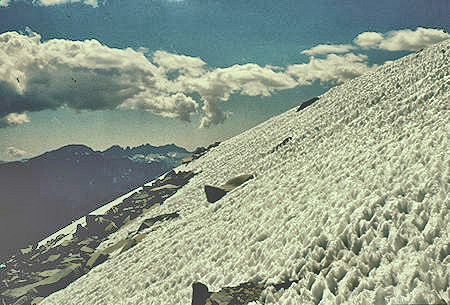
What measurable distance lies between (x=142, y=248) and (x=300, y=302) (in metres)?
10.5

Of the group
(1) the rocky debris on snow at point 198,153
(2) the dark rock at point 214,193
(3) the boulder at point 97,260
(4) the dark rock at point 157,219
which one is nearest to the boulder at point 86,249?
(3) the boulder at point 97,260

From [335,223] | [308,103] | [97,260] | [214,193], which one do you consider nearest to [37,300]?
[97,260]

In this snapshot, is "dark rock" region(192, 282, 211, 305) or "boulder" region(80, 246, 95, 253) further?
"boulder" region(80, 246, 95, 253)

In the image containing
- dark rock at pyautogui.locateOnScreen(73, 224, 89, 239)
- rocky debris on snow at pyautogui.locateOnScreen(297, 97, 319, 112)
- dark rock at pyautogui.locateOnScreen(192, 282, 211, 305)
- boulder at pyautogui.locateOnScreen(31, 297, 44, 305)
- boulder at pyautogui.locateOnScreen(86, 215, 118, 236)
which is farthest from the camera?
rocky debris on snow at pyautogui.locateOnScreen(297, 97, 319, 112)

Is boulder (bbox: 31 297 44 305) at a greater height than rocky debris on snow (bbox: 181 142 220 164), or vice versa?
rocky debris on snow (bbox: 181 142 220 164)

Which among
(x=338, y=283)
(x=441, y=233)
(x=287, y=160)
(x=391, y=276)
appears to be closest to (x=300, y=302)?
(x=338, y=283)

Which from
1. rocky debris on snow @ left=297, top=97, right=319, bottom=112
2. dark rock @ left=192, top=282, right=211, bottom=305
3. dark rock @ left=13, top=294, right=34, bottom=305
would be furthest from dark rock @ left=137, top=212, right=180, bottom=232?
rocky debris on snow @ left=297, top=97, right=319, bottom=112

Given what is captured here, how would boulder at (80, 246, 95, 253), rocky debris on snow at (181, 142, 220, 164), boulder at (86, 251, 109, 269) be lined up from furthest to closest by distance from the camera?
rocky debris on snow at (181, 142, 220, 164)
boulder at (80, 246, 95, 253)
boulder at (86, 251, 109, 269)

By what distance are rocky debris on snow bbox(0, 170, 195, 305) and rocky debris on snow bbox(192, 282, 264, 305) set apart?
31.1 feet

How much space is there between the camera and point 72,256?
21953mm

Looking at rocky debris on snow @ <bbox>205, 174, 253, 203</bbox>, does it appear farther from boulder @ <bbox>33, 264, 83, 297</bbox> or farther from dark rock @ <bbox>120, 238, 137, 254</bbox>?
boulder @ <bbox>33, 264, 83, 297</bbox>

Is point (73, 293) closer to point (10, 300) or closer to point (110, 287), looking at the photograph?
point (110, 287)

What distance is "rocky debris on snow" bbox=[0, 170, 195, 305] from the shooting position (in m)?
18.2

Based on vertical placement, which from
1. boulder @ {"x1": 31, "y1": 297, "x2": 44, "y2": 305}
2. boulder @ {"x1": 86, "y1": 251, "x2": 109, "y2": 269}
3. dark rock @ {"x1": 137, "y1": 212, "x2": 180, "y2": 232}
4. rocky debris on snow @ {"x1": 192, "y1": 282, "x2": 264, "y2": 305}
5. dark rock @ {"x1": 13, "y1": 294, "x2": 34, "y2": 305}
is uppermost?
dark rock @ {"x1": 137, "y1": 212, "x2": 180, "y2": 232}
